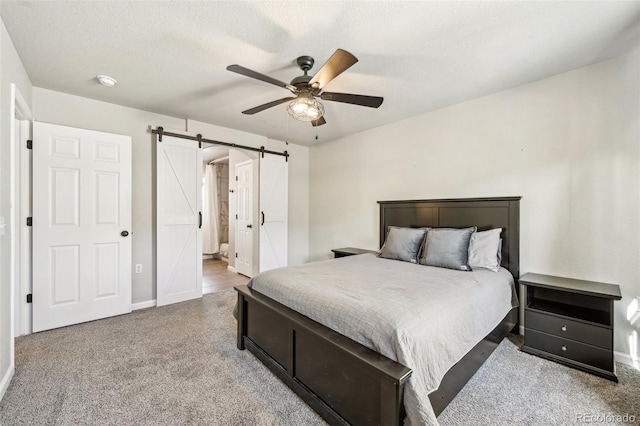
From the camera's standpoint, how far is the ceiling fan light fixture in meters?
2.24

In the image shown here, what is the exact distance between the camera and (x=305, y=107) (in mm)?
2289

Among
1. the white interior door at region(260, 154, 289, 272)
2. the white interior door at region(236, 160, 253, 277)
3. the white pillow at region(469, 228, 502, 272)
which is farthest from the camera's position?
the white interior door at region(236, 160, 253, 277)

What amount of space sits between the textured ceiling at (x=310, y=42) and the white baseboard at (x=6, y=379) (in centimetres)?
246

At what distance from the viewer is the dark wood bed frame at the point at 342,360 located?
1.31 meters

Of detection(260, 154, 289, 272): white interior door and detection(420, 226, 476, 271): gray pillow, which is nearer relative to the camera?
detection(420, 226, 476, 271): gray pillow

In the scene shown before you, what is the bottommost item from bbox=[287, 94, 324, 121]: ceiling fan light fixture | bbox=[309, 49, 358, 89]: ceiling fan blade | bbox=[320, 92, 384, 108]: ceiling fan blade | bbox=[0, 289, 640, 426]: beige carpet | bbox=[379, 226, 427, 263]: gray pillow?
bbox=[0, 289, 640, 426]: beige carpet

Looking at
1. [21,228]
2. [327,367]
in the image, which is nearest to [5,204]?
[21,228]

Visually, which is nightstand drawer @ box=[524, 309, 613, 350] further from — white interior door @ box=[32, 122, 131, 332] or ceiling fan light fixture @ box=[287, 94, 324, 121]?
white interior door @ box=[32, 122, 131, 332]

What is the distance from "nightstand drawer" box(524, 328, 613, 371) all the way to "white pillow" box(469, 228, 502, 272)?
0.62 m

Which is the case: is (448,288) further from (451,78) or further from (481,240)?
→ (451,78)

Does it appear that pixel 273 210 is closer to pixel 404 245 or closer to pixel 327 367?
pixel 404 245

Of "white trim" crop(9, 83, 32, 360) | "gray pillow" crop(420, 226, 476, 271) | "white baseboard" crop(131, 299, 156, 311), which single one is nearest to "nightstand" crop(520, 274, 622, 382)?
"gray pillow" crop(420, 226, 476, 271)

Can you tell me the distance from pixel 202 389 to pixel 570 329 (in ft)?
9.36

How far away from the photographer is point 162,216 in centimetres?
361
